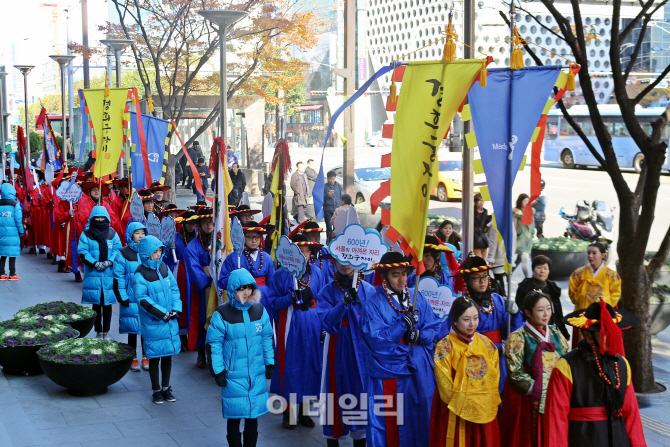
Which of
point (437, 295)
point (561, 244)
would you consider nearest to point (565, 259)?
point (561, 244)

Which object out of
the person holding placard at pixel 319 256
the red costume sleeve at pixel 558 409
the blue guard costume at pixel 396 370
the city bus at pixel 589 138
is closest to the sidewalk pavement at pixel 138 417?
the blue guard costume at pixel 396 370

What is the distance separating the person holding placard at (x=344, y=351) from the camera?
585 centimetres

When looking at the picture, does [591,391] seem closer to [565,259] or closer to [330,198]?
[565,259]

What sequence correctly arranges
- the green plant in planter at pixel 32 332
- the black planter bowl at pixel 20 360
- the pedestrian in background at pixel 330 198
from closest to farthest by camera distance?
1. the black planter bowl at pixel 20 360
2. the green plant in planter at pixel 32 332
3. the pedestrian in background at pixel 330 198

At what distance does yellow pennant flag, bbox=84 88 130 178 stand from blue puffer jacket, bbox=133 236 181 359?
5.94m

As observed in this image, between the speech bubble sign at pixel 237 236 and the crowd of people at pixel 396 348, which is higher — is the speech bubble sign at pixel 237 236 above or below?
above

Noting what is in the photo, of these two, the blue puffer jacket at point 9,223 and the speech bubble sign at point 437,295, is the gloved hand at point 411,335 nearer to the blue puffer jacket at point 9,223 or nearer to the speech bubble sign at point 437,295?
the speech bubble sign at point 437,295

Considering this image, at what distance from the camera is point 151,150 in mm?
12461

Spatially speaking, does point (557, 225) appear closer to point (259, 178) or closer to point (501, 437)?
point (259, 178)

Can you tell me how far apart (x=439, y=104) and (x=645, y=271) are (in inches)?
137

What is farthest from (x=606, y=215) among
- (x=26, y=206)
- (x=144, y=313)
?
(x=26, y=206)

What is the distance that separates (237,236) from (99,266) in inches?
96.9

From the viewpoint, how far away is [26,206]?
17.2m

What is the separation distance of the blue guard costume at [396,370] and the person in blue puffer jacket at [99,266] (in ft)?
15.7
